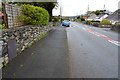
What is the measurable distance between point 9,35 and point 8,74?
7.60 feet

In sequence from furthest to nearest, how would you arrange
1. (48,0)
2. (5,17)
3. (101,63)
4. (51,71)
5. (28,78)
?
(48,0) < (5,17) < (101,63) < (51,71) < (28,78)

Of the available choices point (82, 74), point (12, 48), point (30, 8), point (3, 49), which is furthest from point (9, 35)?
point (30, 8)

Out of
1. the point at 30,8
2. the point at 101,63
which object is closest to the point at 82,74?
the point at 101,63

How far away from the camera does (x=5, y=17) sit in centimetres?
950

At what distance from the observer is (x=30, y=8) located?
13742mm

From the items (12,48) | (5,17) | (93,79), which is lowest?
(93,79)

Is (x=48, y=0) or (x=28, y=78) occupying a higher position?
(x=48, y=0)

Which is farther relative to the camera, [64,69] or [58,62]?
[58,62]

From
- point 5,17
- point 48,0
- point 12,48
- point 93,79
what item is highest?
point 48,0

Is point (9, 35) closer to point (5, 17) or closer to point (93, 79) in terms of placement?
point (5, 17)

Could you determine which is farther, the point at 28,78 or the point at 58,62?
the point at 58,62

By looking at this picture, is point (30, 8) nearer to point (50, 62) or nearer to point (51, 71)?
point (50, 62)

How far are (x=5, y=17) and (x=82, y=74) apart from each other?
4472 mm

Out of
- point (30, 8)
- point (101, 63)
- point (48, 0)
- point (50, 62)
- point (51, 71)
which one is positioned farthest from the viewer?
point (48, 0)
